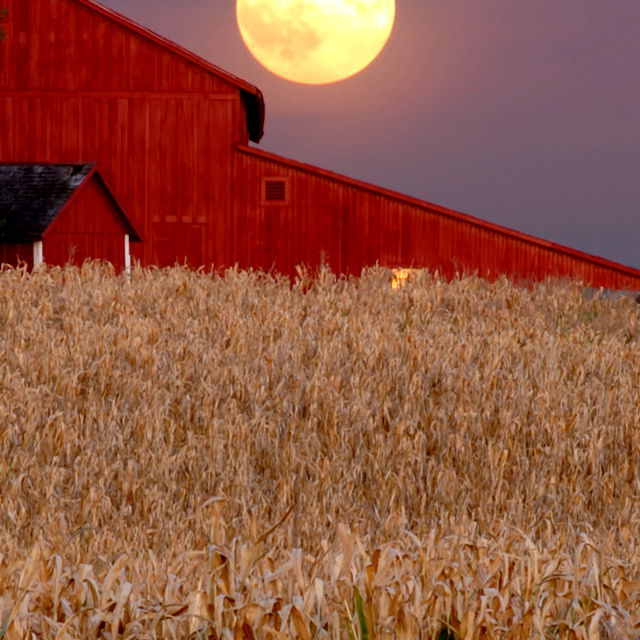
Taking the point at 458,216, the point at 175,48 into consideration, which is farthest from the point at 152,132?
the point at 458,216

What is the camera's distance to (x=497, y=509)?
8391mm

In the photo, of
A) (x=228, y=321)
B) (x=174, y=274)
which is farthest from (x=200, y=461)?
(x=174, y=274)

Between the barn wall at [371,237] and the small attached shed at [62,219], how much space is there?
4.26m

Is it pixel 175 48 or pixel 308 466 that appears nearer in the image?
pixel 308 466

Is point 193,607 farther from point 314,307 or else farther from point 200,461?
point 314,307

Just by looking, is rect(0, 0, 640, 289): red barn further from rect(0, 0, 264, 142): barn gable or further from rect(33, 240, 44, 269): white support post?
rect(33, 240, 44, 269): white support post

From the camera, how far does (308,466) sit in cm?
875

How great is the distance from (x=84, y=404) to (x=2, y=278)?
6.00 m

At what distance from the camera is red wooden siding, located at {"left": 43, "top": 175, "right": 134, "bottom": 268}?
95.1 feet

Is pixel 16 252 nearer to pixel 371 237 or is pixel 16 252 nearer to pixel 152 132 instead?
pixel 152 132

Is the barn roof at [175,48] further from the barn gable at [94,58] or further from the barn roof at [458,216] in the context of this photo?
the barn roof at [458,216]

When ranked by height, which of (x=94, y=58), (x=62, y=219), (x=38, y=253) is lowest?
(x=38, y=253)

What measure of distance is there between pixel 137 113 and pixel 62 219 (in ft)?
18.2

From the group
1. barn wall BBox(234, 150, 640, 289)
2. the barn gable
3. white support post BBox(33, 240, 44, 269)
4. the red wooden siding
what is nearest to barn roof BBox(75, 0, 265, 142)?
the barn gable
